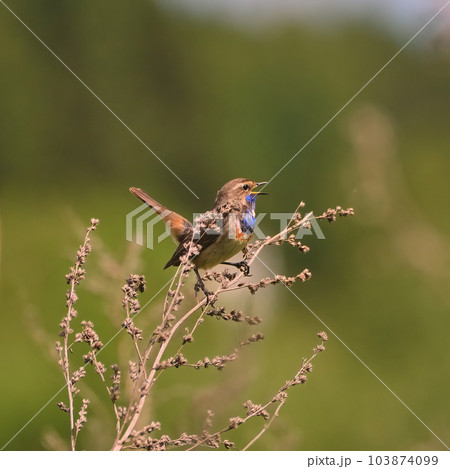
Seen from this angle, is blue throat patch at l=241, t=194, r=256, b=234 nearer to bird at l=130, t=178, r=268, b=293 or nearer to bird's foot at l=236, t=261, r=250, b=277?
bird at l=130, t=178, r=268, b=293

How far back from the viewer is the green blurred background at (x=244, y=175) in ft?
9.93

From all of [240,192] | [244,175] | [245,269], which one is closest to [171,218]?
[240,192]

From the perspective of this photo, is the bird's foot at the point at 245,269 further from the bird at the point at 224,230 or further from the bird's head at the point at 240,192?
the bird's head at the point at 240,192

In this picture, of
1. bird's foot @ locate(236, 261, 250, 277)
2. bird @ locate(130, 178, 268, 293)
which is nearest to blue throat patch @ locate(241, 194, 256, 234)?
bird @ locate(130, 178, 268, 293)

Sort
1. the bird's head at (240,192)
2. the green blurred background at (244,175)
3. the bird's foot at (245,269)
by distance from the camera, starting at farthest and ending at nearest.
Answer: the bird's head at (240,192)
the green blurred background at (244,175)
the bird's foot at (245,269)

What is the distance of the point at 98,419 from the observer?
7.84 ft

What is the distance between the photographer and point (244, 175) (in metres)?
12.7

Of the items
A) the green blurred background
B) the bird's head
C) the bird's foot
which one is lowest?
the bird's foot

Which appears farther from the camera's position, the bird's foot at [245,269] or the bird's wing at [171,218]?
the bird's wing at [171,218]

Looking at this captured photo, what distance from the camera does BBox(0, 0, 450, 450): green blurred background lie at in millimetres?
3025

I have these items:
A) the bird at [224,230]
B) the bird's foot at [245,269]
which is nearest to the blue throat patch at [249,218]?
the bird at [224,230]

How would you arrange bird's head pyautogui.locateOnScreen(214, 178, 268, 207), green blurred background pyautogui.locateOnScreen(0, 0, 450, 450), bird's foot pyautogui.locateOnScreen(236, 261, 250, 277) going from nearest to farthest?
bird's foot pyautogui.locateOnScreen(236, 261, 250, 277) → green blurred background pyautogui.locateOnScreen(0, 0, 450, 450) → bird's head pyautogui.locateOnScreen(214, 178, 268, 207)

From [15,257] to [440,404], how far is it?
5.36 m
